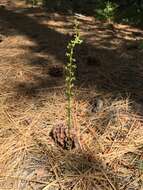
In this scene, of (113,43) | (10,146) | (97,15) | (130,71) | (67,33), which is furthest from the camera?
(97,15)

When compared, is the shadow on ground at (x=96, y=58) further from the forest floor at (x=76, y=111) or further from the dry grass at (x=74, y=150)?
the dry grass at (x=74, y=150)

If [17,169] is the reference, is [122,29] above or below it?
above

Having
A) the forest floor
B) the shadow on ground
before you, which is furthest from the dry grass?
the shadow on ground

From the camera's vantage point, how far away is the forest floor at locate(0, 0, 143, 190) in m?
2.38

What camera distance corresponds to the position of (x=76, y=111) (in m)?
2.95

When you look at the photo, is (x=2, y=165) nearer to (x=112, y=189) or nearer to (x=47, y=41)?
(x=112, y=189)

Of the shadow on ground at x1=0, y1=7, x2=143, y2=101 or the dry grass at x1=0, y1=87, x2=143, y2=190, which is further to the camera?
the shadow on ground at x1=0, y1=7, x2=143, y2=101

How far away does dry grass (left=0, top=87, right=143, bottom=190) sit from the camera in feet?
7.68

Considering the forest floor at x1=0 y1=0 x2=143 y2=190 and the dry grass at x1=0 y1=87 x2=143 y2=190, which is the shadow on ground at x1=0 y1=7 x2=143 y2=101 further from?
the dry grass at x1=0 y1=87 x2=143 y2=190

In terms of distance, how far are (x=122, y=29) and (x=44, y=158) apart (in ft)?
Result: 8.41

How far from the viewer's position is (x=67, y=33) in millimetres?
4512

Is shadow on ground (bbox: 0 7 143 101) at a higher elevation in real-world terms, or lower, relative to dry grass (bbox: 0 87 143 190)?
higher

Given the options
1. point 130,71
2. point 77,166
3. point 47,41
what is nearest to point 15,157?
point 77,166

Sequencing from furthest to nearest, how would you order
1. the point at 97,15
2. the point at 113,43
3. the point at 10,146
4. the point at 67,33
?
the point at 97,15, the point at 67,33, the point at 113,43, the point at 10,146
